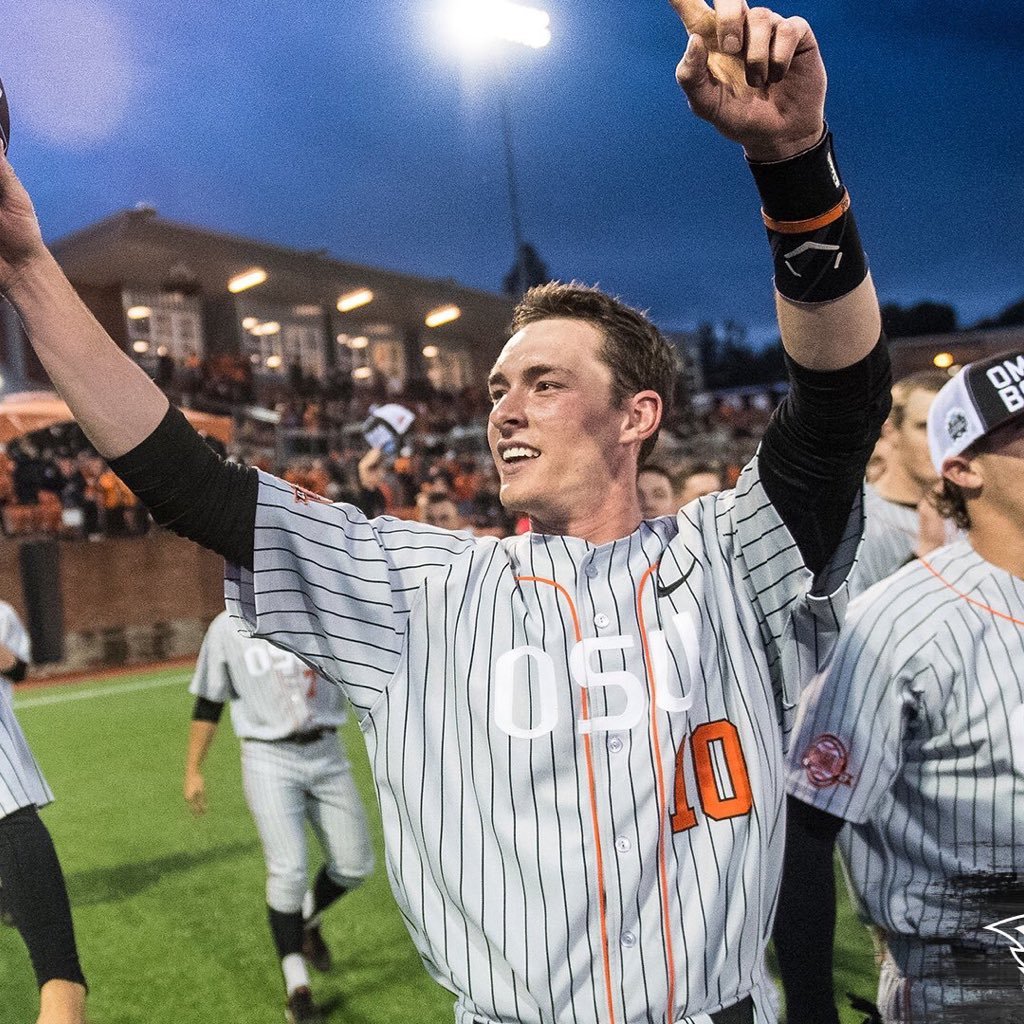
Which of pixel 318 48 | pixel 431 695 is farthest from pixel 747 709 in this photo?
pixel 318 48

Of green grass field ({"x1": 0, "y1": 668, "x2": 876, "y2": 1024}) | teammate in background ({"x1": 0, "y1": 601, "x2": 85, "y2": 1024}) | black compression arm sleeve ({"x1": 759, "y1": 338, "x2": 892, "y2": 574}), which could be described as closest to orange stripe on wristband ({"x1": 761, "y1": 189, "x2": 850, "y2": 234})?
black compression arm sleeve ({"x1": 759, "y1": 338, "x2": 892, "y2": 574})

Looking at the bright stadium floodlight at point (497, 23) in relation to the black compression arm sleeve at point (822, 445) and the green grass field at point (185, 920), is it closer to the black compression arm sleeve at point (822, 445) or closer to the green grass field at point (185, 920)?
the black compression arm sleeve at point (822, 445)

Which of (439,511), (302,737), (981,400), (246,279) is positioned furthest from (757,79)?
(246,279)

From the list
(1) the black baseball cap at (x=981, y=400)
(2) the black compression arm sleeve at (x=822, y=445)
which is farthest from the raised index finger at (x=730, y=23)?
(1) the black baseball cap at (x=981, y=400)

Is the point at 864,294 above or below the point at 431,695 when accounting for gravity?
above

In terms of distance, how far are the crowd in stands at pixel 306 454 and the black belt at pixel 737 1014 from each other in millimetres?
8482

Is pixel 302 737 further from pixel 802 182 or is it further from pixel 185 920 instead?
pixel 802 182

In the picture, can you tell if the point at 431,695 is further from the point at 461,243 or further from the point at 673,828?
the point at 461,243

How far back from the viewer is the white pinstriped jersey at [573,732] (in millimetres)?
1417

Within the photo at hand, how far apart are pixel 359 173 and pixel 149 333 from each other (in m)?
14.4

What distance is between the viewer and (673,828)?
56.9 inches

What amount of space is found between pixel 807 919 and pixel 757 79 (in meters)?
1.57

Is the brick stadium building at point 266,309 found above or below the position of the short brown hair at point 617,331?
above

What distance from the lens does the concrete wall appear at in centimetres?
1392
